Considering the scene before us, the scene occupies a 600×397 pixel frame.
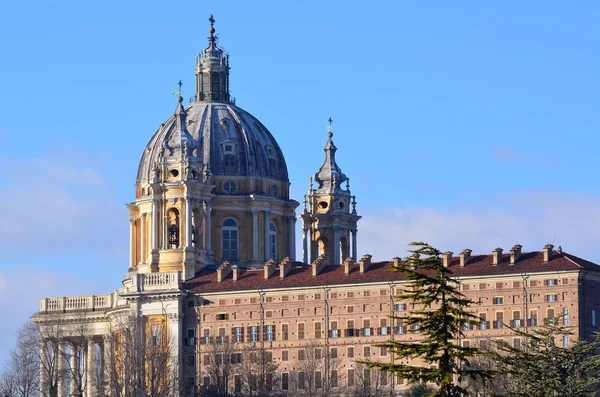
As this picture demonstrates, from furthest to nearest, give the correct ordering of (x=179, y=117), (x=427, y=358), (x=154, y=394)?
1. (x=179, y=117)
2. (x=154, y=394)
3. (x=427, y=358)

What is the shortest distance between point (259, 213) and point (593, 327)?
1423 inches

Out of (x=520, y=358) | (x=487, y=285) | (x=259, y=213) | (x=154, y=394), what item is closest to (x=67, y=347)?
(x=259, y=213)

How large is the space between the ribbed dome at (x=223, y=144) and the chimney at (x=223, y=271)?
45.4 feet

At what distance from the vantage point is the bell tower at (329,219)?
585ft

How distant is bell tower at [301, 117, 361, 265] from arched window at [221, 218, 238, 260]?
29.3 ft

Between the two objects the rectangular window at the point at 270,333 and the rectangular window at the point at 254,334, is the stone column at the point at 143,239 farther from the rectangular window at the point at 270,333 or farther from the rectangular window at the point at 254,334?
the rectangular window at the point at 270,333

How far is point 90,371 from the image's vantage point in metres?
160

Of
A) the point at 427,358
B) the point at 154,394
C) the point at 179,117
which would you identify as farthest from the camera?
the point at 179,117

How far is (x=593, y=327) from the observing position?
143125 mm

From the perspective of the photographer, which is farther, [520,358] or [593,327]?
[593,327]

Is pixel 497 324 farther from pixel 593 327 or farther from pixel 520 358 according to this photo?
pixel 520 358

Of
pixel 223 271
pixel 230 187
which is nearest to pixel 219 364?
pixel 223 271

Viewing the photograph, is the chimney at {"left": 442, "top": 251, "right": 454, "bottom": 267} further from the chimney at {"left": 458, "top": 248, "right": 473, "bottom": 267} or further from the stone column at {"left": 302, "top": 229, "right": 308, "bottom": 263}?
the stone column at {"left": 302, "top": 229, "right": 308, "bottom": 263}

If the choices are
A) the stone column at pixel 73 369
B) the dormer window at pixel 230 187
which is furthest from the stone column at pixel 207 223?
the stone column at pixel 73 369
